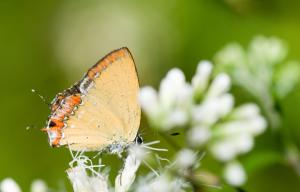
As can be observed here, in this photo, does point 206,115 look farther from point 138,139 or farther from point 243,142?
point 138,139

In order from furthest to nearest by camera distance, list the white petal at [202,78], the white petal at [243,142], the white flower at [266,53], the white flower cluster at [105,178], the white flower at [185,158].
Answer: the white flower at [266,53]
the white flower cluster at [105,178]
the white petal at [202,78]
the white petal at [243,142]
the white flower at [185,158]

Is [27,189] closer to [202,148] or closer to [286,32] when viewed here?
[286,32]

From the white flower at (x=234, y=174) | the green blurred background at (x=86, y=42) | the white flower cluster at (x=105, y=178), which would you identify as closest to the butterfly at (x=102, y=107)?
the white flower cluster at (x=105, y=178)

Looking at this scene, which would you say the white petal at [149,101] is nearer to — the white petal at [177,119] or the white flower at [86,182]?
the white petal at [177,119]

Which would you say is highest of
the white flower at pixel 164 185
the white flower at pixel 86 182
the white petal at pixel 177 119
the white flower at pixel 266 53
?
the white petal at pixel 177 119

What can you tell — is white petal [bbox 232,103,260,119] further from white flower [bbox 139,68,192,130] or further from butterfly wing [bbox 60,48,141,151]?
butterfly wing [bbox 60,48,141,151]

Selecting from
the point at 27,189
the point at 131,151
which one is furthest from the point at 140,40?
the point at 131,151

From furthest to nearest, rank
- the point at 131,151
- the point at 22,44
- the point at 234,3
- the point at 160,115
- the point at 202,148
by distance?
the point at 22,44, the point at 234,3, the point at 131,151, the point at 160,115, the point at 202,148

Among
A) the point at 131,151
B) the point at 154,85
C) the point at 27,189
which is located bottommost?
the point at 27,189

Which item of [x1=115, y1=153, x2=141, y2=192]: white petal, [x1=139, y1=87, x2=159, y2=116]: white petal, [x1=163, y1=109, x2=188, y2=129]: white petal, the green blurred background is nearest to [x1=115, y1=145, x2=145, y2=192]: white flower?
[x1=115, y1=153, x2=141, y2=192]: white petal
